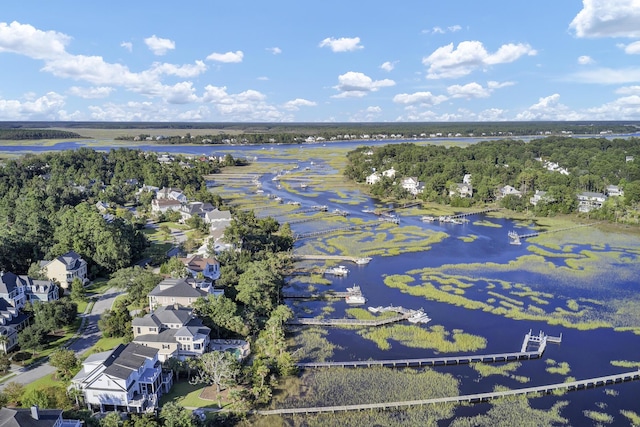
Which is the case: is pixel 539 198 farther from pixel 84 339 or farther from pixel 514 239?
pixel 84 339

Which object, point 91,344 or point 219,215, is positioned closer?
point 91,344

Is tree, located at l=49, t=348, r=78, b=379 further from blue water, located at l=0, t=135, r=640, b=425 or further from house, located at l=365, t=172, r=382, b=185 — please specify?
house, located at l=365, t=172, r=382, b=185

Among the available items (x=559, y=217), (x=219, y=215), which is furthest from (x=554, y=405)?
(x=559, y=217)

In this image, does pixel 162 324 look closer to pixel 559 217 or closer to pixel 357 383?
pixel 357 383


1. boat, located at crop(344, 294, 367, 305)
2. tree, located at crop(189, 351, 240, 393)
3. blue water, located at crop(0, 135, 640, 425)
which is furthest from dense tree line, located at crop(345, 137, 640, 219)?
tree, located at crop(189, 351, 240, 393)

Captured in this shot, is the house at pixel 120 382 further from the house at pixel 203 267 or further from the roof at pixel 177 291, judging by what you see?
the house at pixel 203 267

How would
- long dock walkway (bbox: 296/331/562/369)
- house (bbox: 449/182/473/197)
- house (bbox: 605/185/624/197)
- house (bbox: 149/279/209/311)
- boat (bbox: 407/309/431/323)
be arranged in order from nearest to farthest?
long dock walkway (bbox: 296/331/562/369)
house (bbox: 149/279/209/311)
boat (bbox: 407/309/431/323)
house (bbox: 605/185/624/197)
house (bbox: 449/182/473/197)

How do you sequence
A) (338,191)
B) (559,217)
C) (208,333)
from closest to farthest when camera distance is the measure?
(208,333)
(559,217)
(338,191)

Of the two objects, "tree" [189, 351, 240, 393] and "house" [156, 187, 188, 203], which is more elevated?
"house" [156, 187, 188, 203]
